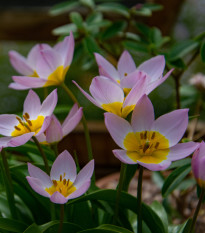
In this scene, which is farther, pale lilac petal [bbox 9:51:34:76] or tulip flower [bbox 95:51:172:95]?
pale lilac petal [bbox 9:51:34:76]

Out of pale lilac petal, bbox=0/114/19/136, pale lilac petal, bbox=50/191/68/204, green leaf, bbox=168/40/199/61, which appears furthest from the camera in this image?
green leaf, bbox=168/40/199/61

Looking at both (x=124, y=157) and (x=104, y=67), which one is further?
(x=104, y=67)

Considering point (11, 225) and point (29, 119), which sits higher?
point (29, 119)

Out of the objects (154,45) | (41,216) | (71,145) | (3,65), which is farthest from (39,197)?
(3,65)

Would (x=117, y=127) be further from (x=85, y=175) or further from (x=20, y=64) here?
(x=20, y=64)

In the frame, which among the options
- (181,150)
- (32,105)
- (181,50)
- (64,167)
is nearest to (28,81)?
(32,105)

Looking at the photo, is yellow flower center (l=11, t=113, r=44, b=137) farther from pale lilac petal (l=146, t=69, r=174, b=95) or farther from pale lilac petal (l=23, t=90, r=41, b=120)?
pale lilac petal (l=146, t=69, r=174, b=95)

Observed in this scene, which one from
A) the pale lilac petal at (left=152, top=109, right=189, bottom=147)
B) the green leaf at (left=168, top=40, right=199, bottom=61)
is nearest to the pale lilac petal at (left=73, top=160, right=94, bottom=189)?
the pale lilac petal at (left=152, top=109, right=189, bottom=147)
